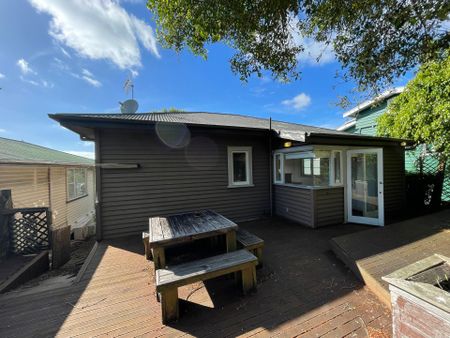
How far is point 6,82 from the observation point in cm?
757

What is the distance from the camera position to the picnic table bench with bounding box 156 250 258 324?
206 cm

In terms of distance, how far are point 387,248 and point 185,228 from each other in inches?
131

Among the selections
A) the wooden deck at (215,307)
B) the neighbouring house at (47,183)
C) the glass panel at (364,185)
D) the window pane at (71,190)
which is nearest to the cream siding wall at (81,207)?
the neighbouring house at (47,183)

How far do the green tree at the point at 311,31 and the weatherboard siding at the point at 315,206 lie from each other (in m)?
2.83

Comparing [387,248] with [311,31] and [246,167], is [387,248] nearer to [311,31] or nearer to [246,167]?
[246,167]

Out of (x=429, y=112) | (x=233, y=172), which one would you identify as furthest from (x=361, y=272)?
(x=429, y=112)

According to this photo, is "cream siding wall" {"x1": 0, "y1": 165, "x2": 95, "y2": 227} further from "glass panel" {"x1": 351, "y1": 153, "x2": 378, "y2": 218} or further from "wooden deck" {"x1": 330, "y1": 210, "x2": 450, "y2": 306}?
"glass panel" {"x1": 351, "y1": 153, "x2": 378, "y2": 218}

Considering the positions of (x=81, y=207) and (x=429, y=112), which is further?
(x=81, y=207)

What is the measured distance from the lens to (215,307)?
230 centimetres

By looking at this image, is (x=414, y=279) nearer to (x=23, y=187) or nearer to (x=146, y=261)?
(x=146, y=261)

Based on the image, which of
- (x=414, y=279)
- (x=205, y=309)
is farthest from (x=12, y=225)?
(x=414, y=279)

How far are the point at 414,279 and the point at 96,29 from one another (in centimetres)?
722

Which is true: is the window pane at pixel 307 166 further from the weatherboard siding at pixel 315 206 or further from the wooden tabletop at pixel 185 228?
the wooden tabletop at pixel 185 228

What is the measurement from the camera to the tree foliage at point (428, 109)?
524cm
